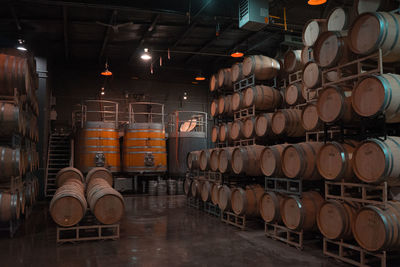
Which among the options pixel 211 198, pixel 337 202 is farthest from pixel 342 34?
pixel 211 198

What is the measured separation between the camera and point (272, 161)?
7191 mm

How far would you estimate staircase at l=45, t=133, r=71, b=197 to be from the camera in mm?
14328

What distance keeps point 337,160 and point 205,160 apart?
5061 mm

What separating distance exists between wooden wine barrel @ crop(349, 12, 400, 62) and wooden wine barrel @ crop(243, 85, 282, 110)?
11.6 feet

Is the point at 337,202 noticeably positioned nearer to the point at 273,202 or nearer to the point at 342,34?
the point at 273,202

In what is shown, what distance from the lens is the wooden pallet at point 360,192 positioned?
16.1ft

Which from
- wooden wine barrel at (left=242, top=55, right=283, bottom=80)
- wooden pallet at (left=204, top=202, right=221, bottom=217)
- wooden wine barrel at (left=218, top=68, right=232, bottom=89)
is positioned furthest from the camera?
wooden wine barrel at (left=218, top=68, right=232, bottom=89)

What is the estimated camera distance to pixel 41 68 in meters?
14.0

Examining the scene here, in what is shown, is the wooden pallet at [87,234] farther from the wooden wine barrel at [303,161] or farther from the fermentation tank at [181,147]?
the fermentation tank at [181,147]

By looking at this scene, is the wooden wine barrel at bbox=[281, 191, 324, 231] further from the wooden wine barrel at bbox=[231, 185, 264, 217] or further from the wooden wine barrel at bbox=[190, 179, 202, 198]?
the wooden wine barrel at bbox=[190, 179, 202, 198]

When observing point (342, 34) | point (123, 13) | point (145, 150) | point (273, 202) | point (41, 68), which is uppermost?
point (123, 13)

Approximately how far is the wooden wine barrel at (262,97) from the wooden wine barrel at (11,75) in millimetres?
5389

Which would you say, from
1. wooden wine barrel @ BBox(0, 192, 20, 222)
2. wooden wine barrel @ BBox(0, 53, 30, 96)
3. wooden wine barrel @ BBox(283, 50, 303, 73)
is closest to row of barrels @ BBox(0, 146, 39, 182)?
wooden wine barrel @ BBox(0, 192, 20, 222)

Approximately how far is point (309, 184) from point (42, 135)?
10949 mm
